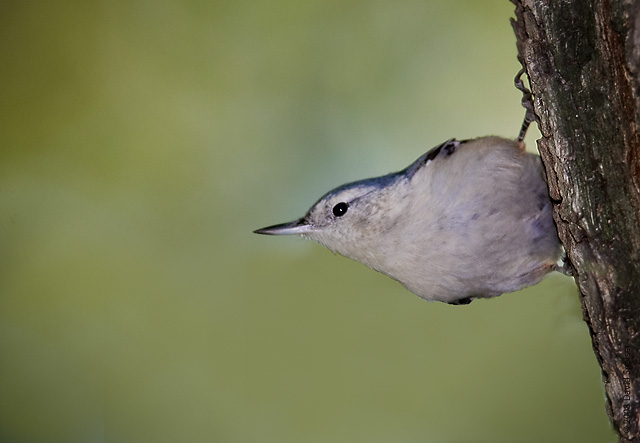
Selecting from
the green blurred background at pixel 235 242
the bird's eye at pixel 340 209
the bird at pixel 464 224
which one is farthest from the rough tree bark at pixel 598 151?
the green blurred background at pixel 235 242

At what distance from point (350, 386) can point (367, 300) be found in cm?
31

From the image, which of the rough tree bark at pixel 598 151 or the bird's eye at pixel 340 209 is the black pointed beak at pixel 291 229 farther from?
the rough tree bark at pixel 598 151

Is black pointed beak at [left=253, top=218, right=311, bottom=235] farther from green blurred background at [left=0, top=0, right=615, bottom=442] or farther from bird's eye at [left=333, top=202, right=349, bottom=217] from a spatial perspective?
green blurred background at [left=0, top=0, right=615, bottom=442]

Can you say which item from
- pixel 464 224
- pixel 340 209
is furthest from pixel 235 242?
pixel 464 224

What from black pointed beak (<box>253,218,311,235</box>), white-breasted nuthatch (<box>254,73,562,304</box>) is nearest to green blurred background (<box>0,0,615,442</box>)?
black pointed beak (<box>253,218,311,235</box>)

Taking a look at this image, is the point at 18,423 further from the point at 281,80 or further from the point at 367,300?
the point at 281,80

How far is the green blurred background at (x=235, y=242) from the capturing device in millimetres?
2055

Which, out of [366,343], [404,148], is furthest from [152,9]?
[366,343]

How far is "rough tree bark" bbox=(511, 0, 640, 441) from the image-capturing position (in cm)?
80

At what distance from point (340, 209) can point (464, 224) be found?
0.36m

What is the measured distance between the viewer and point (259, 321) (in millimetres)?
2094

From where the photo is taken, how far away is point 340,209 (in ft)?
5.47

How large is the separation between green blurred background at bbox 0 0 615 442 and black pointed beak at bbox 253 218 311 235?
34cm

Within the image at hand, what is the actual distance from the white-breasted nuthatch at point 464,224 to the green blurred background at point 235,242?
0.48 metres
